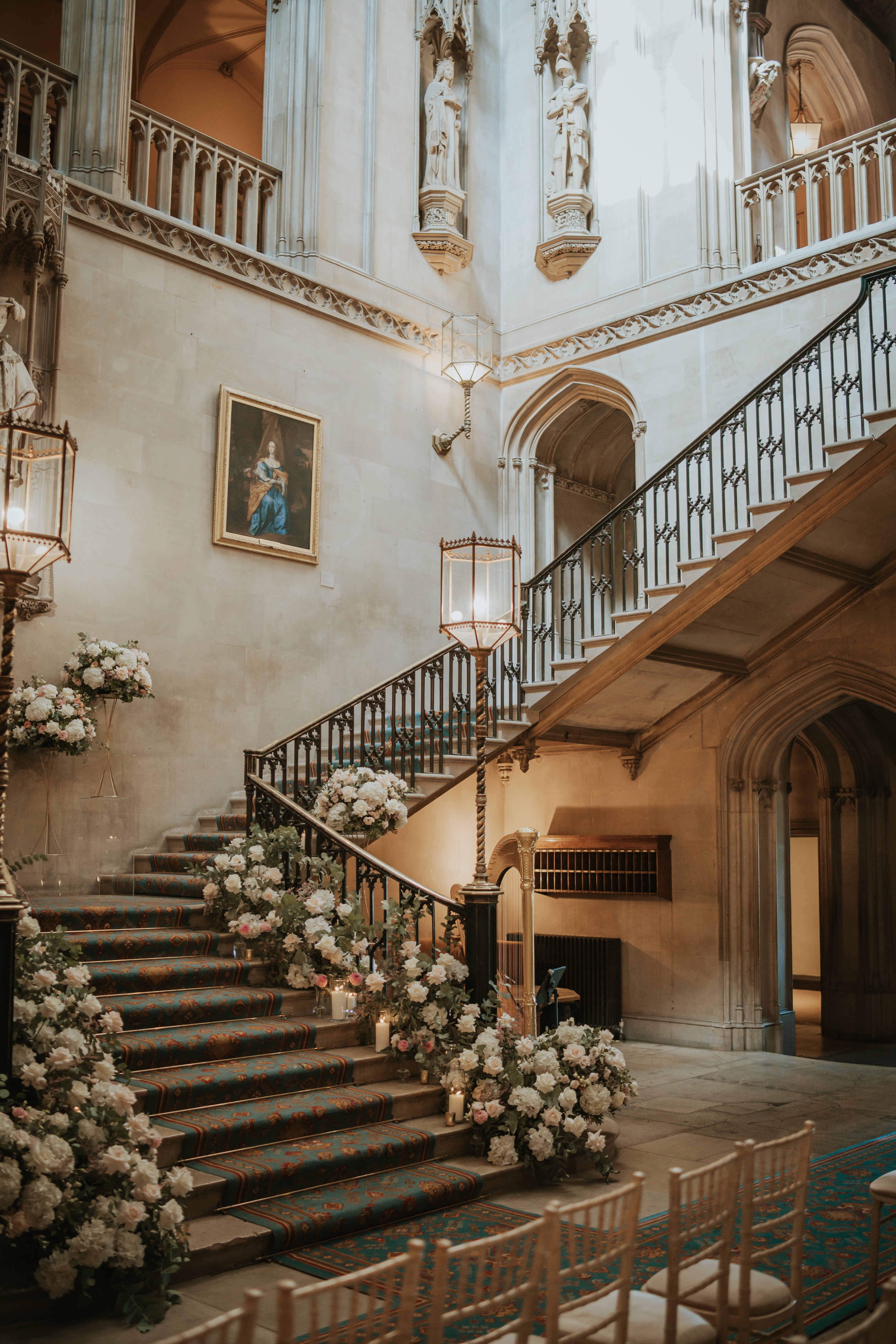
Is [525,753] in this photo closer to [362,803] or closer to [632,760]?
[632,760]

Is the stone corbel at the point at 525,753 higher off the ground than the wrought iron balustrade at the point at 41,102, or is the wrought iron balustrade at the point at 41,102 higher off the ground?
the wrought iron balustrade at the point at 41,102

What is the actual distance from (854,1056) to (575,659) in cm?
449

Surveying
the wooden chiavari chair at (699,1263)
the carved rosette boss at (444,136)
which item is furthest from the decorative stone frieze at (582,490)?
the wooden chiavari chair at (699,1263)

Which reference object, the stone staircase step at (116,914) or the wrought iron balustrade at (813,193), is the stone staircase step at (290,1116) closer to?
the stone staircase step at (116,914)

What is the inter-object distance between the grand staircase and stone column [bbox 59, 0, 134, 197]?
5678 millimetres

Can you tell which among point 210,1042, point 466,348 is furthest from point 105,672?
point 466,348

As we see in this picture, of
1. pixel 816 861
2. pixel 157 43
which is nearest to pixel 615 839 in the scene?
pixel 816 861

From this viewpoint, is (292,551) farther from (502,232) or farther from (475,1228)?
(475,1228)

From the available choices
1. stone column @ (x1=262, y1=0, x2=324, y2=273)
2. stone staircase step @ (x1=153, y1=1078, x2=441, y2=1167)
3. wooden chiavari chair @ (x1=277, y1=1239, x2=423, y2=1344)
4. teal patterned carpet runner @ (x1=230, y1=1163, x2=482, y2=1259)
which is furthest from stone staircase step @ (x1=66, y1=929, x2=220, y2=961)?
stone column @ (x1=262, y1=0, x2=324, y2=273)

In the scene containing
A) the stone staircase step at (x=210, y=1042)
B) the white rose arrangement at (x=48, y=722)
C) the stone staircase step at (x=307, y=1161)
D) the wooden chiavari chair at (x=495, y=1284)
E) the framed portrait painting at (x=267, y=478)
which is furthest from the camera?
the framed portrait painting at (x=267, y=478)

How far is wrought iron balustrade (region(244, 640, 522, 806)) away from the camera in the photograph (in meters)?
8.23

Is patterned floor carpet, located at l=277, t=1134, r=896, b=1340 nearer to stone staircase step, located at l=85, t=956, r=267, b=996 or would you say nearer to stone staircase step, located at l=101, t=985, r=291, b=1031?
stone staircase step, located at l=101, t=985, r=291, b=1031

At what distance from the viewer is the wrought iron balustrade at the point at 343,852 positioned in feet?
21.5

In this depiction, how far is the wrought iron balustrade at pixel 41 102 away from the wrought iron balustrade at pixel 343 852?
4.77 metres
